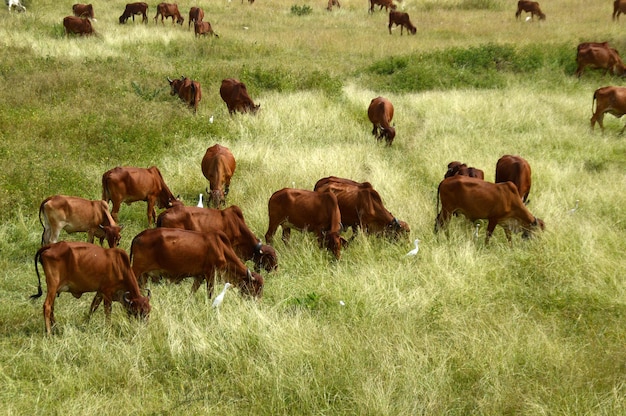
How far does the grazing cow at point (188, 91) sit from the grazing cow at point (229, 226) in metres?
6.50

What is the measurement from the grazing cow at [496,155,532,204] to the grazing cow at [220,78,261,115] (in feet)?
19.4

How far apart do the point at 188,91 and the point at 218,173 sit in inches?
203

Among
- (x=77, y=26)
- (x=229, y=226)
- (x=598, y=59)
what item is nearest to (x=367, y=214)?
(x=229, y=226)

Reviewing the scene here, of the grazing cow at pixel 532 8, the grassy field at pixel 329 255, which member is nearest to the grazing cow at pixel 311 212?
the grassy field at pixel 329 255

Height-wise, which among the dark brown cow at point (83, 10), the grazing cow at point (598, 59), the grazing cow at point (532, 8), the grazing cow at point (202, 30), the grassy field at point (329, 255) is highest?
the grazing cow at point (532, 8)

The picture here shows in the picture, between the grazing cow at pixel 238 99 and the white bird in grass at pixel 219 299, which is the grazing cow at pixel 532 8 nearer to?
the grazing cow at pixel 238 99

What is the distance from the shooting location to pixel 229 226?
6.75m

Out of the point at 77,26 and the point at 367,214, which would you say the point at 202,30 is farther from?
the point at 367,214

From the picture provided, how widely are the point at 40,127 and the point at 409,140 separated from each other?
6.90 meters

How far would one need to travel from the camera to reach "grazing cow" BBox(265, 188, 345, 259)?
7.16 m

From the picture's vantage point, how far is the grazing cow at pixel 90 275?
5.26m

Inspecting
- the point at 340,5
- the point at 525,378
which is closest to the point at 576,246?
the point at 525,378

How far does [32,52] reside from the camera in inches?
634

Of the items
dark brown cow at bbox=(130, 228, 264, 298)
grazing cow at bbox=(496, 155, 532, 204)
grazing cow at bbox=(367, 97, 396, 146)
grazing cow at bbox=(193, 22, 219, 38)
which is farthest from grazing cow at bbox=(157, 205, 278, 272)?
grazing cow at bbox=(193, 22, 219, 38)
